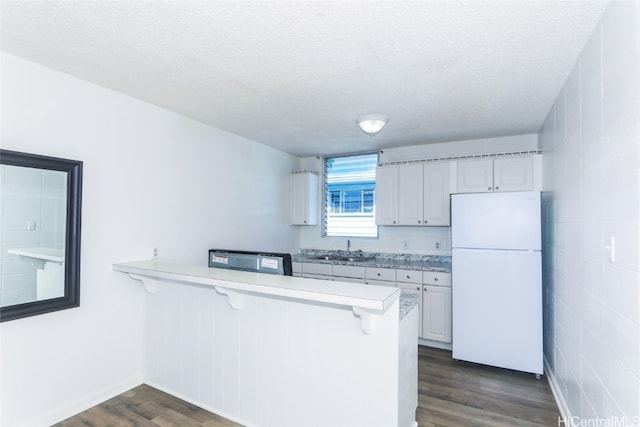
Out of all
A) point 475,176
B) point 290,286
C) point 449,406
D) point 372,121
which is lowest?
point 449,406

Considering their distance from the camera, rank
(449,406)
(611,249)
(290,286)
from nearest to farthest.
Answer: (611,249)
(290,286)
(449,406)

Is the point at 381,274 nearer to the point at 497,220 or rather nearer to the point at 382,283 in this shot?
the point at 382,283

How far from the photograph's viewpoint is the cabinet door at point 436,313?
3506 millimetres

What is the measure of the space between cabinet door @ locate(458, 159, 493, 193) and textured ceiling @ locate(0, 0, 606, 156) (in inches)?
21.5

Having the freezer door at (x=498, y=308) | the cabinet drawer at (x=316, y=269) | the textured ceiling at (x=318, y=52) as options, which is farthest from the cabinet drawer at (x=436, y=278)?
the textured ceiling at (x=318, y=52)

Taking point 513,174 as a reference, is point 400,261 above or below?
below

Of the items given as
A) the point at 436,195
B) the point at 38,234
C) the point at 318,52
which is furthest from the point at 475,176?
the point at 38,234

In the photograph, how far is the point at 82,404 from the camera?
7.72 feet

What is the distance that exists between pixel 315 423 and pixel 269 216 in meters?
2.76

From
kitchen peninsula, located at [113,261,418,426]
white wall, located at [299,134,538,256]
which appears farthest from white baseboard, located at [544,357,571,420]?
white wall, located at [299,134,538,256]

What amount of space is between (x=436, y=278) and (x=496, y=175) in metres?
1.24

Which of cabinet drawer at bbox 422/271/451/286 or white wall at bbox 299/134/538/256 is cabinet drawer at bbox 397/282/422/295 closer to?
cabinet drawer at bbox 422/271/451/286

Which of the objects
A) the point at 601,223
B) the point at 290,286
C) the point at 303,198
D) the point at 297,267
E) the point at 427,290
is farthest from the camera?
the point at 303,198

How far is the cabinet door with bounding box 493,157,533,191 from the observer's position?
3289 mm
